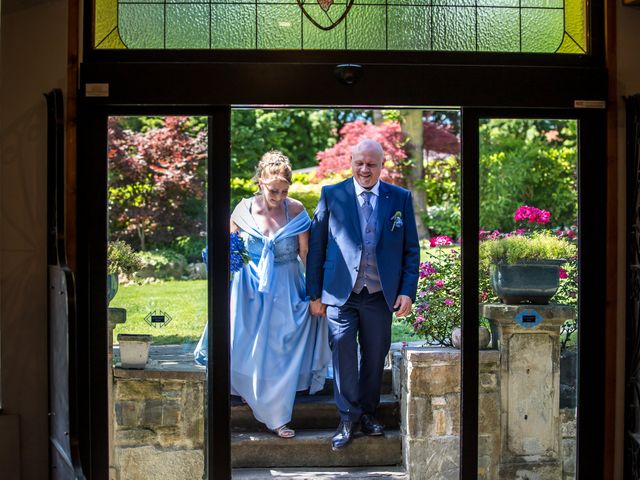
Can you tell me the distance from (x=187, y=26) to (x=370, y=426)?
104 inches

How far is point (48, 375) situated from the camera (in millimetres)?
3838

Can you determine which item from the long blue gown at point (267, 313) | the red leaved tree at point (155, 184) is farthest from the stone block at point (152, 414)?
the long blue gown at point (267, 313)

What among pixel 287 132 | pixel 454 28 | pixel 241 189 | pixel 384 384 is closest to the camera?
pixel 454 28

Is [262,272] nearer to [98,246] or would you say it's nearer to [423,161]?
[98,246]

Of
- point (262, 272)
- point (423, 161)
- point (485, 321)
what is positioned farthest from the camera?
point (423, 161)

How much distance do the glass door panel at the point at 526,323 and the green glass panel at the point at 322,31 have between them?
0.83 meters

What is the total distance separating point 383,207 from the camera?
5402mm

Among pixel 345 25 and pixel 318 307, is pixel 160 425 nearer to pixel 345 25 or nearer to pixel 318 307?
pixel 318 307

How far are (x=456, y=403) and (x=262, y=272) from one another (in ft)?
4.77

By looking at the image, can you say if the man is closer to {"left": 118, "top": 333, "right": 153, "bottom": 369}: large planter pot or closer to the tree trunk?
{"left": 118, "top": 333, "right": 153, "bottom": 369}: large planter pot

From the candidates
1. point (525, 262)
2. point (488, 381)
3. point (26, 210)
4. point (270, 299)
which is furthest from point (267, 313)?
point (26, 210)

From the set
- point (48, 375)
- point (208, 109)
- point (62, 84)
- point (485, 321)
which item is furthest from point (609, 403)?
point (62, 84)

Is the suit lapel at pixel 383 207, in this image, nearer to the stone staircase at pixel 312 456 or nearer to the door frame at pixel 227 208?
the stone staircase at pixel 312 456

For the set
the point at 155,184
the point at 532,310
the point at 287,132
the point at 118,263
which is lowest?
the point at 532,310
